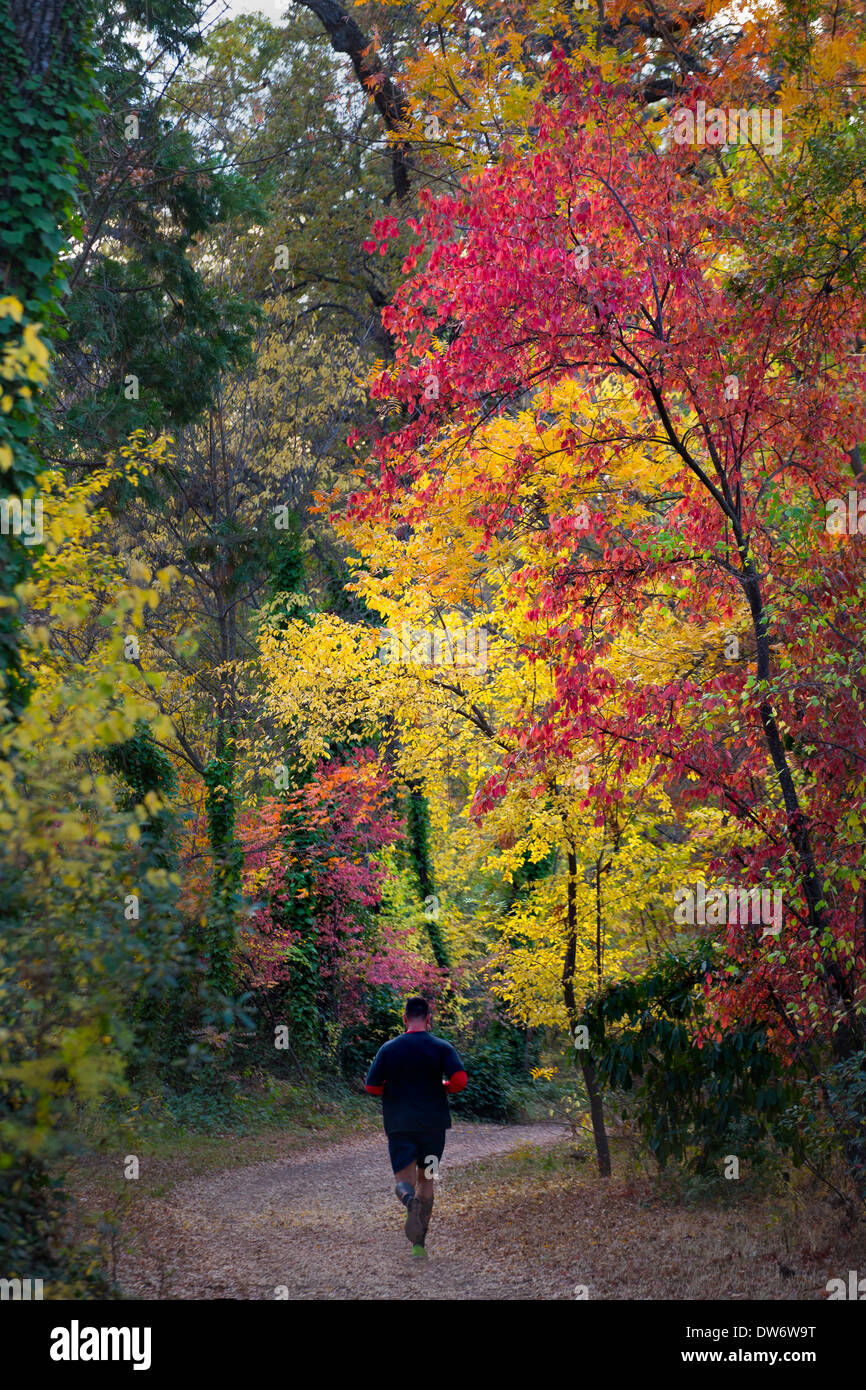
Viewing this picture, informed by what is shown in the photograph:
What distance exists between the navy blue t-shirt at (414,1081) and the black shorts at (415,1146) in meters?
0.06

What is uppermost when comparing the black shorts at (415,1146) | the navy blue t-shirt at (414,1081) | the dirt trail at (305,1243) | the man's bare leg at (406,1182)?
the navy blue t-shirt at (414,1081)

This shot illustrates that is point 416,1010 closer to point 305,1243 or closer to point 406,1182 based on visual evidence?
point 406,1182

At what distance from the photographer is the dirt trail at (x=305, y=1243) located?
685 centimetres

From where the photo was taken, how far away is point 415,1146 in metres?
7.27

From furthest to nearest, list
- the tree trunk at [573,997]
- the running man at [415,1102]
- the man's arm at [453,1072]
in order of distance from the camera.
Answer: the tree trunk at [573,997] → the running man at [415,1102] → the man's arm at [453,1072]

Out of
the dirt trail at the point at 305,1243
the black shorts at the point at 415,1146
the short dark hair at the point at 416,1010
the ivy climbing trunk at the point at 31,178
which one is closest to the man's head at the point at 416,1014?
the short dark hair at the point at 416,1010

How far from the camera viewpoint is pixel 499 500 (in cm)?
801

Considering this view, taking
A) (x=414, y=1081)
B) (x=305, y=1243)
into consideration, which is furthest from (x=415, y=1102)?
(x=305, y=1243)

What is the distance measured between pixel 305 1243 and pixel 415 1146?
7.34 feet

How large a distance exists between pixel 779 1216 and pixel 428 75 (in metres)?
9.97

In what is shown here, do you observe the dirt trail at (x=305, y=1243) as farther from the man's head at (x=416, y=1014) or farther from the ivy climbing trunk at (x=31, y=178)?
the ivy climbing trunk at (x=31, y=178)

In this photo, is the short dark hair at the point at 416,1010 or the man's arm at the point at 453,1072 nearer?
the man's arm at the point at 453,1072

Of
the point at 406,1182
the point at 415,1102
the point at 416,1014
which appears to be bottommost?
the point at 406,1182

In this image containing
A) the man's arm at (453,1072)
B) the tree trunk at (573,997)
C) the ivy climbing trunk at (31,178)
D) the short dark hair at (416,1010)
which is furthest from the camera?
the tree trunk at (573,997)
